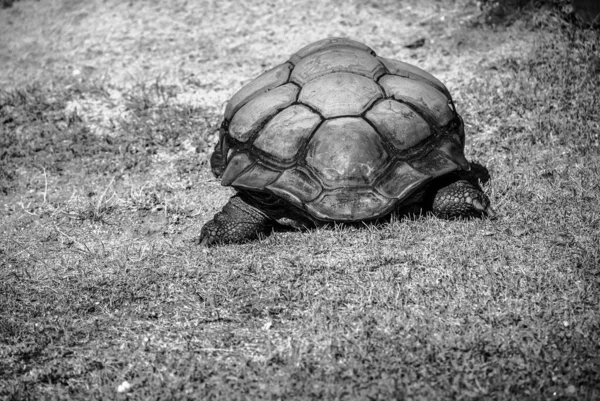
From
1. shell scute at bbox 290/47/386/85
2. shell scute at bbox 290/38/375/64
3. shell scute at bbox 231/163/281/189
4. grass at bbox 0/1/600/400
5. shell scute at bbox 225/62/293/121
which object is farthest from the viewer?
shell scute at bbox 290/38/375/64

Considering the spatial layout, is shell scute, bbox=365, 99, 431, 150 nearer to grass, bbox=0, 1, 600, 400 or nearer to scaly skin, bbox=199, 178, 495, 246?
scaly skin, bbox=199, 178, 495, 246

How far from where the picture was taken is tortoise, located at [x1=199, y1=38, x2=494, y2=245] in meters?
4.33

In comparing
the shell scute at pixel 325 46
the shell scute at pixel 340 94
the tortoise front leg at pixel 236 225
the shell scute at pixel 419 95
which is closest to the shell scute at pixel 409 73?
the shell scute at pixel 419 95

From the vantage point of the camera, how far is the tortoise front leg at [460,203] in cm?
452

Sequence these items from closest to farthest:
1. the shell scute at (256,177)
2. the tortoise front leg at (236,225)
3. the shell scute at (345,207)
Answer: the shell scute at (345,207) → the shell scute at (256,177) → the tortoise front leg at (236,225)

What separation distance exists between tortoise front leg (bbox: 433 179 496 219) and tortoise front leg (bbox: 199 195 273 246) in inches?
48.4

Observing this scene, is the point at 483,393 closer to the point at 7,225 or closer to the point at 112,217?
the point at 112,217

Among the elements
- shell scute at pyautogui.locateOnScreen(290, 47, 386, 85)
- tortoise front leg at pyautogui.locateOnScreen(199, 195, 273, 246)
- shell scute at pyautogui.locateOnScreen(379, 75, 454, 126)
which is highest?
shell scute at pyautogui.locateOnScreen(290, 47, 386, 85)

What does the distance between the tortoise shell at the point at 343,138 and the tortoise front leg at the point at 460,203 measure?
0.18 meters

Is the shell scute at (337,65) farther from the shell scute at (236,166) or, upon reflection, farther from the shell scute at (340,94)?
the shell scute at (236,166)

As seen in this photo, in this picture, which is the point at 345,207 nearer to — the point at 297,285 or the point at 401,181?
the point at 401,181

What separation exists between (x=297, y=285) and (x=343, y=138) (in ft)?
3.46

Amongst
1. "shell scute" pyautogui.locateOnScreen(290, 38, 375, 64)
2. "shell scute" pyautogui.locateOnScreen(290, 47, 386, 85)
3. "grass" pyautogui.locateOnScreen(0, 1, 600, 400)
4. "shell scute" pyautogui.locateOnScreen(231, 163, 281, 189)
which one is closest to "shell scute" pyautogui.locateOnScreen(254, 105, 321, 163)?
"shell scute" pyautogui.locateOnScreen(231, 163, 281, 189)

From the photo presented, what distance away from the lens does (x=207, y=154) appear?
6.04m
